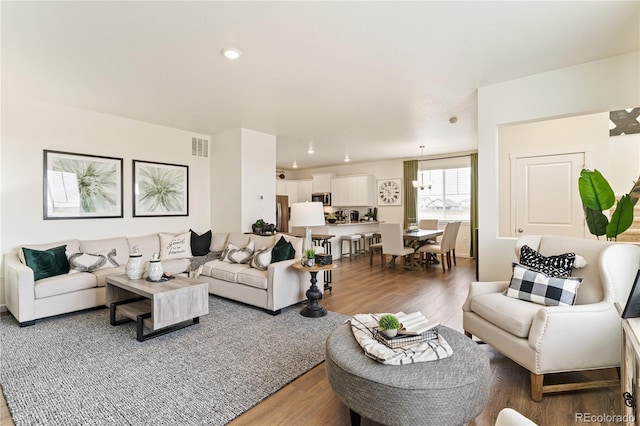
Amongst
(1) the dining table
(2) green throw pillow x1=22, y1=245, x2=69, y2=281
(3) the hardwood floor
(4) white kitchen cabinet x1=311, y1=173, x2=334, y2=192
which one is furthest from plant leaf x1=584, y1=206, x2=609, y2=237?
(4) white kitchen cabinet x1=311, y1=173, x2=334, y2=192

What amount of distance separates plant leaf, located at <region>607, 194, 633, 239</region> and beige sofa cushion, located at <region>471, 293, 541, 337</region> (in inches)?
40.5

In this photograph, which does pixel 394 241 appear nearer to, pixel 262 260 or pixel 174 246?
pixel 262 260

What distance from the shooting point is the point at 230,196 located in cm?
556

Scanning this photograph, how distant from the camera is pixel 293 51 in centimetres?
272

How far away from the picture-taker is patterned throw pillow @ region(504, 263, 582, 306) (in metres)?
2.28

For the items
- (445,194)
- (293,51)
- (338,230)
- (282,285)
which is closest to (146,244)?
(282,285)

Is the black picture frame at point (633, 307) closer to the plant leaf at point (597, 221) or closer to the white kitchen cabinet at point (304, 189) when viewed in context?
the plant leaf at point (597, 221)

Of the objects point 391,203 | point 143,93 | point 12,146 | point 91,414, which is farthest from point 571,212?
point 12,146

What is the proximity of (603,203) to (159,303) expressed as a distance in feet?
13.4

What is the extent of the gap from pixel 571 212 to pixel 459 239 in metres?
3.73

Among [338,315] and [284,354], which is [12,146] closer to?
[284,354]

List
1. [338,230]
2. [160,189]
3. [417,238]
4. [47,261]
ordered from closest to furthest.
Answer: [47,261], [160,189], [417,238], [338,230]

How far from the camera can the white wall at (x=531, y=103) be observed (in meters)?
2.86

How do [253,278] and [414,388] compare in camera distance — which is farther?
[253,278]
